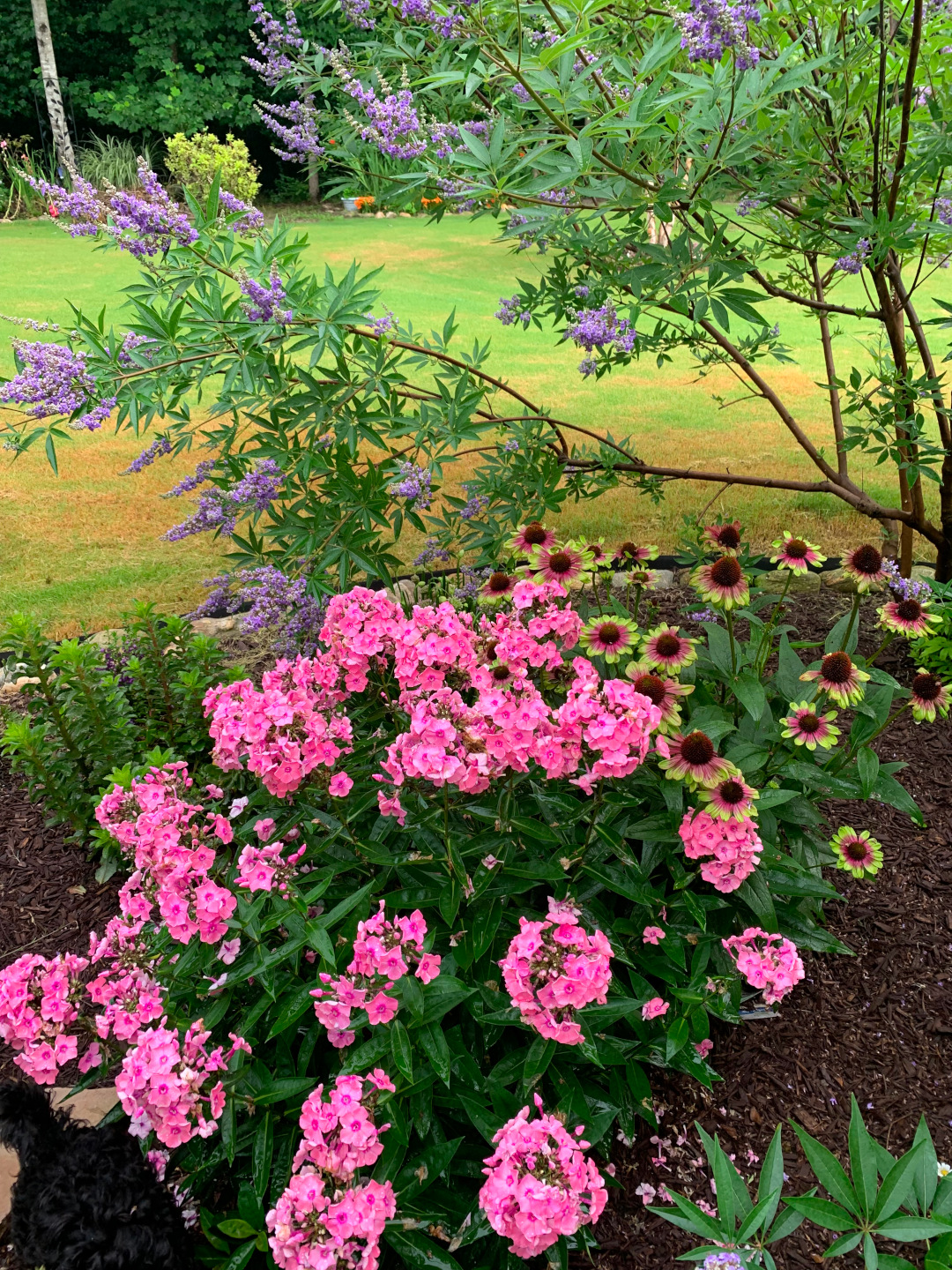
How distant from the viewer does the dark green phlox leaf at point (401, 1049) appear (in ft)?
5.13

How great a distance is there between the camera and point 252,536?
10.9ft

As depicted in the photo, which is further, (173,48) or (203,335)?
(173,48)

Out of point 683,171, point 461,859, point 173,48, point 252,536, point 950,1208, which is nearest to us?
point 950,1208

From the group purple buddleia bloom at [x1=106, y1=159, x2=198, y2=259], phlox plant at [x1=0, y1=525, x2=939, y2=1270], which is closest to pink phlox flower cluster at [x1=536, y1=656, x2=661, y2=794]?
phlox plant at [x1=0, y1=525, x2=939, y2=1270]

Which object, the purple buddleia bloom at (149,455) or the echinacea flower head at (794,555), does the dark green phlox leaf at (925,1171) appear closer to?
the echinacea flower head at (794,555)

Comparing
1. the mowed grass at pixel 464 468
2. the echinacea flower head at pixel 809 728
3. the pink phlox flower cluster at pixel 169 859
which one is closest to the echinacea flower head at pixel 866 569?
the echinacea flower head at pixel 809 728

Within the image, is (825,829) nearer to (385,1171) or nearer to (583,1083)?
(583,1083)

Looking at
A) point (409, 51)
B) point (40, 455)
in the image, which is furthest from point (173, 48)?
point (409, 51)

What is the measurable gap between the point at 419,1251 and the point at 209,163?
1716 cm

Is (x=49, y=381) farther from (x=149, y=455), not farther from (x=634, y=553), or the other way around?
(x=634, y=553)

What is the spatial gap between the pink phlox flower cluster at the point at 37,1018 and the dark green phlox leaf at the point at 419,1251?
2.08 feet

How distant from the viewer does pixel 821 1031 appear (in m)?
2.17

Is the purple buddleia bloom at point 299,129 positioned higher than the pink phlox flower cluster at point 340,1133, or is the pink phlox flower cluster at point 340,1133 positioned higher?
the purple buddleia bloom at point 299,129

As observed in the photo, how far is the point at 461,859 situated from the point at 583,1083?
1.73 ft
